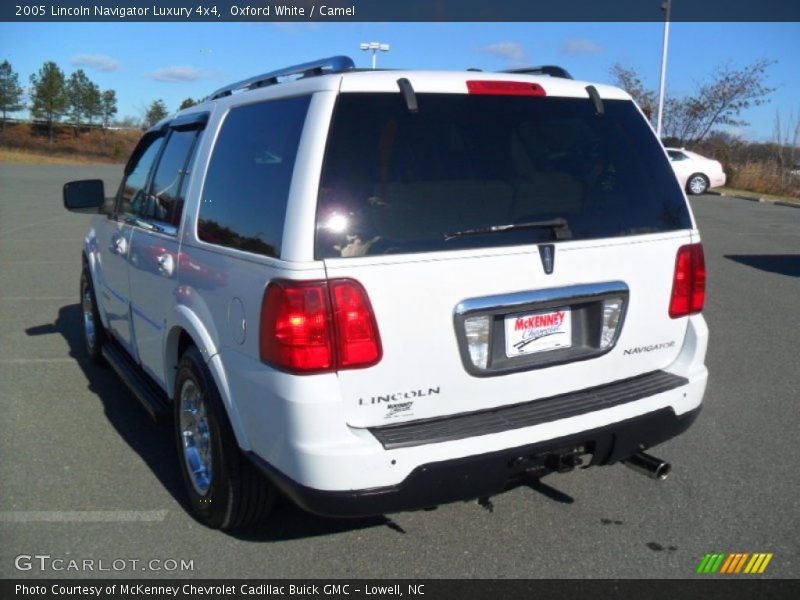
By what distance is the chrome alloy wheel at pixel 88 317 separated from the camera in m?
5.93

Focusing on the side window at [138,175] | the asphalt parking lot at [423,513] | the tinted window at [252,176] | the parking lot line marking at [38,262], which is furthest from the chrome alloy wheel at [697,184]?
the tinted window at [252,176]

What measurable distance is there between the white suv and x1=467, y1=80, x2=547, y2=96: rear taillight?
0.01m

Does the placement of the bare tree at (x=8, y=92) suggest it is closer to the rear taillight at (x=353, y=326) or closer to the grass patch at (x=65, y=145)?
the grass patch at (x=65, y=145)

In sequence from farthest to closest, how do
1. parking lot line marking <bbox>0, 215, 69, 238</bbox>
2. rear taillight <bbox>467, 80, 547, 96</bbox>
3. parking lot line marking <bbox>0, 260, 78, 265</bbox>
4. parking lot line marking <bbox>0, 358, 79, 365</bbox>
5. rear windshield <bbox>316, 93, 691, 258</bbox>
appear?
parking lot line marking <bbox>0, 215, 69, 238</bbox>, parking lot line marking <bbox>0, 260, 78, 265</bbox>, parking lot line marking <bbox>0, 358, 79, 365</bbox>, rear taillight <bbox>467, 80, 547, 96</bbox>, rear windshield <bbox>316, 93, 691, 258</bbox>

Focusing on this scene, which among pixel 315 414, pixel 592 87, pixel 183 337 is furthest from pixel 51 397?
pixel 592 87

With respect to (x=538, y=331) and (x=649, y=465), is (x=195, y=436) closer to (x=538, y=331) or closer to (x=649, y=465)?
(x=538, y=331)

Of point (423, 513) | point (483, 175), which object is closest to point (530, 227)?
point (483, 175)

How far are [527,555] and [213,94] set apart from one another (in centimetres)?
288

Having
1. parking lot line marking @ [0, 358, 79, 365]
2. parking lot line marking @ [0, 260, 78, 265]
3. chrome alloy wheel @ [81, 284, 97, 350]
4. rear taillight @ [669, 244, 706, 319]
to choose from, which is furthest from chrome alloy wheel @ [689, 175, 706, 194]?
rear taillight @ [669, 244, 706, 319]

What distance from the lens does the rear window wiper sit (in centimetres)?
282

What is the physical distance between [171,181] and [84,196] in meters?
1.35

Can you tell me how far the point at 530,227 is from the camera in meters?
2.96

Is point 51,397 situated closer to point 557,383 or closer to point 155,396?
point 155,396

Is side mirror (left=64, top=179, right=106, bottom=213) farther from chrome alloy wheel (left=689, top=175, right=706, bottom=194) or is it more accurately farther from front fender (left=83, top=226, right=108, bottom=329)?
chrome alloy wheel (left=689, top=175, right=706, bottom=194)
